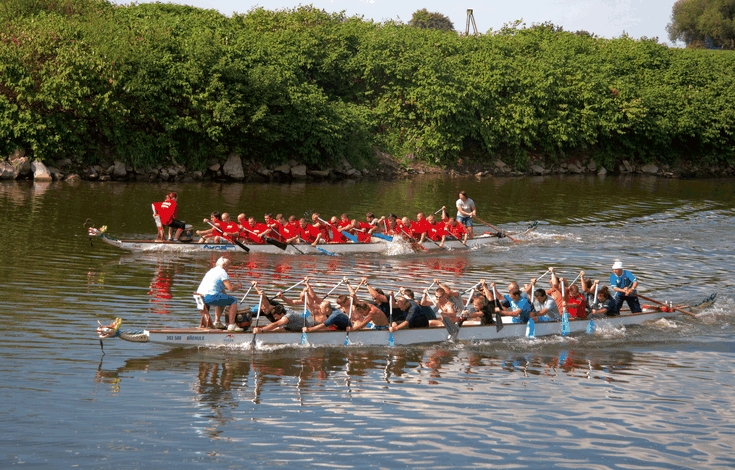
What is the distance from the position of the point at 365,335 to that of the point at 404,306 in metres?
1.17

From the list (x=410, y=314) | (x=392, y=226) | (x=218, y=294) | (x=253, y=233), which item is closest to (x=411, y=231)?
(x=392, y=226)

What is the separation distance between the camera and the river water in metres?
12.9

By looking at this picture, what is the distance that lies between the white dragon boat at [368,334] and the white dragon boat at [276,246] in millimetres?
10447

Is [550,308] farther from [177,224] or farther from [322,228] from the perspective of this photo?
[177,224]

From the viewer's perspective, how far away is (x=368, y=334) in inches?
733

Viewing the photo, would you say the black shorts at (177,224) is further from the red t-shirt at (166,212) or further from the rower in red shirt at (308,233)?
the rower in red shirt at (308,233)

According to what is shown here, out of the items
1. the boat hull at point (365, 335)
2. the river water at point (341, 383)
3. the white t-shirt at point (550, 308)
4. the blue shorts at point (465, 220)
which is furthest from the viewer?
the blue shorts at point (465, 220)

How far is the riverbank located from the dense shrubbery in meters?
0.69

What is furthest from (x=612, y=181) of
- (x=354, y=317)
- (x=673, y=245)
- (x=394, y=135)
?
(x=354, y=317)

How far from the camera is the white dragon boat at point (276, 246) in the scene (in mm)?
27812

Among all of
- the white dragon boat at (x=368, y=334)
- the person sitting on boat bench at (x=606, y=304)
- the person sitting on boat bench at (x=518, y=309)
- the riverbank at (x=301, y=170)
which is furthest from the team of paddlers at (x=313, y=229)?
the riverbank at (x=301, y=170)

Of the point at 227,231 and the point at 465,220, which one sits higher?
the point at 465,220

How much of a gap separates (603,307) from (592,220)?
18970mm

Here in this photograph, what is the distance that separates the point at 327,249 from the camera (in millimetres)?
29609
